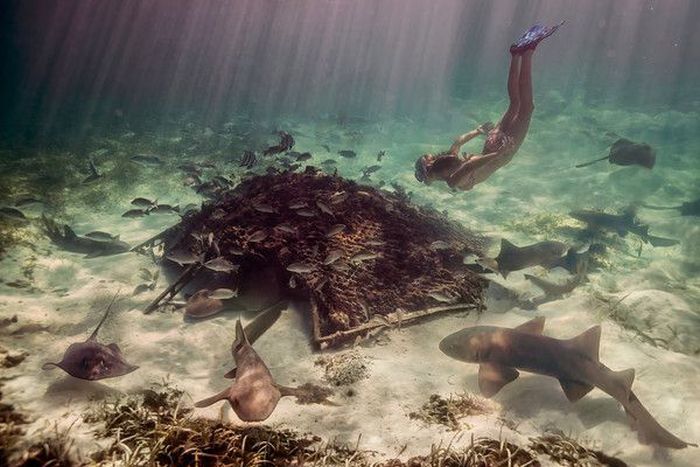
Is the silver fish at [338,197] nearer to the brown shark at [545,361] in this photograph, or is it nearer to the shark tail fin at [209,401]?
the brown shark at [545,361]

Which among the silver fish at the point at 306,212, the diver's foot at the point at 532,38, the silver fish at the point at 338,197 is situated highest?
the diver's foot at the point at 532,38

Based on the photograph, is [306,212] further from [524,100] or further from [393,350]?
[524,100]

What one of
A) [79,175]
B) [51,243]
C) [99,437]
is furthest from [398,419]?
[79,175]

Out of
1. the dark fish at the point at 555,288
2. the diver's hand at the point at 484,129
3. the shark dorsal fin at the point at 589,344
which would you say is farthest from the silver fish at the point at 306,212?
the diver's hand at the point at 484,129

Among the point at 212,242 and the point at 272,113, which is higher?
the point at 272,113

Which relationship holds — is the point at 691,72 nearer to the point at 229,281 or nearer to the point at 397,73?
the point at 397,73

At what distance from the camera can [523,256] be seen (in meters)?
7.67

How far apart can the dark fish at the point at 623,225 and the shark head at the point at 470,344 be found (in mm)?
9423

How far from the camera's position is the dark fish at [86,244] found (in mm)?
9125

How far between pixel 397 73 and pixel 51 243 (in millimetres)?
76187

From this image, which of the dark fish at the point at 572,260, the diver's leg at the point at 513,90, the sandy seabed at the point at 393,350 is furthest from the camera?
the dark fish at the point at 572,260

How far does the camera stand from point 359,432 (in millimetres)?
3826

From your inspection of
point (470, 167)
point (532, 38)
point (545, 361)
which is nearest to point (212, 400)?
point (545, 361)

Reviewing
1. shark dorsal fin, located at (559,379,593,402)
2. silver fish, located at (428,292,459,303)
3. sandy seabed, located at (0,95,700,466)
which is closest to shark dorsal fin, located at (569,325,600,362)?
shark dorsal fin, located at (559,379,593,402)
